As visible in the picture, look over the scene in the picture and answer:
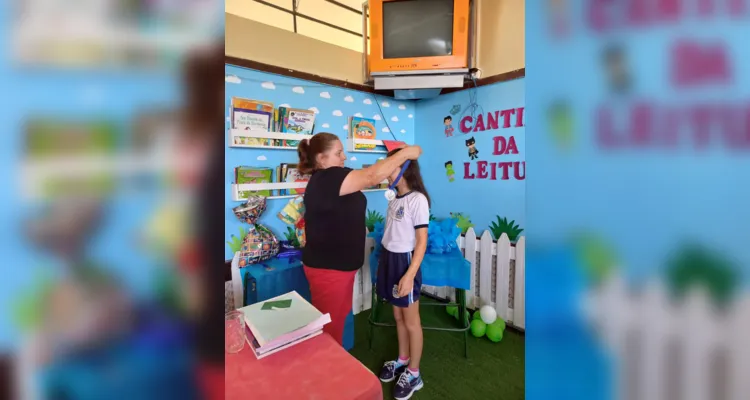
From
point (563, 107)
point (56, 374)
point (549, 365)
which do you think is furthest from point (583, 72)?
point (56, 374)

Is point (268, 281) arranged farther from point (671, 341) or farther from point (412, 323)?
point (671, 341)

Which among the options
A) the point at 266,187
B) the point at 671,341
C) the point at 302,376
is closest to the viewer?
the point at 671,341

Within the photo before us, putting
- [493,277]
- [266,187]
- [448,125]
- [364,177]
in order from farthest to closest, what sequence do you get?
[448,125] → [493,277] → [266,187] → [364,177]

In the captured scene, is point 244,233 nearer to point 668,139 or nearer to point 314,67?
point 314,67

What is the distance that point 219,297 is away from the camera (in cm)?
23

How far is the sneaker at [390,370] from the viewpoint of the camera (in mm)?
1880

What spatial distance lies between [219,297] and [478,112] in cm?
264

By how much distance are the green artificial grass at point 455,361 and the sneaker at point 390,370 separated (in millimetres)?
30

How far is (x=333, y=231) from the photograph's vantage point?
62.6 inches

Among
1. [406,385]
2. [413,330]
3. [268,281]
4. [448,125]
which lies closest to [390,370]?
[406,385]

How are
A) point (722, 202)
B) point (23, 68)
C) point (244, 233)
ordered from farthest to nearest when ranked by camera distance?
point (244, 233) < point (722, 202) < point (23, 68)

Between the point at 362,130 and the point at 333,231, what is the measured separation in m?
1.35

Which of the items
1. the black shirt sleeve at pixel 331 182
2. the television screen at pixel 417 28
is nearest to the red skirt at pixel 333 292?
the black shirt sleeve at pixel 331 182

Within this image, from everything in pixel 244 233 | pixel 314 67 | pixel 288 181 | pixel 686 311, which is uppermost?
pixel 314 67
